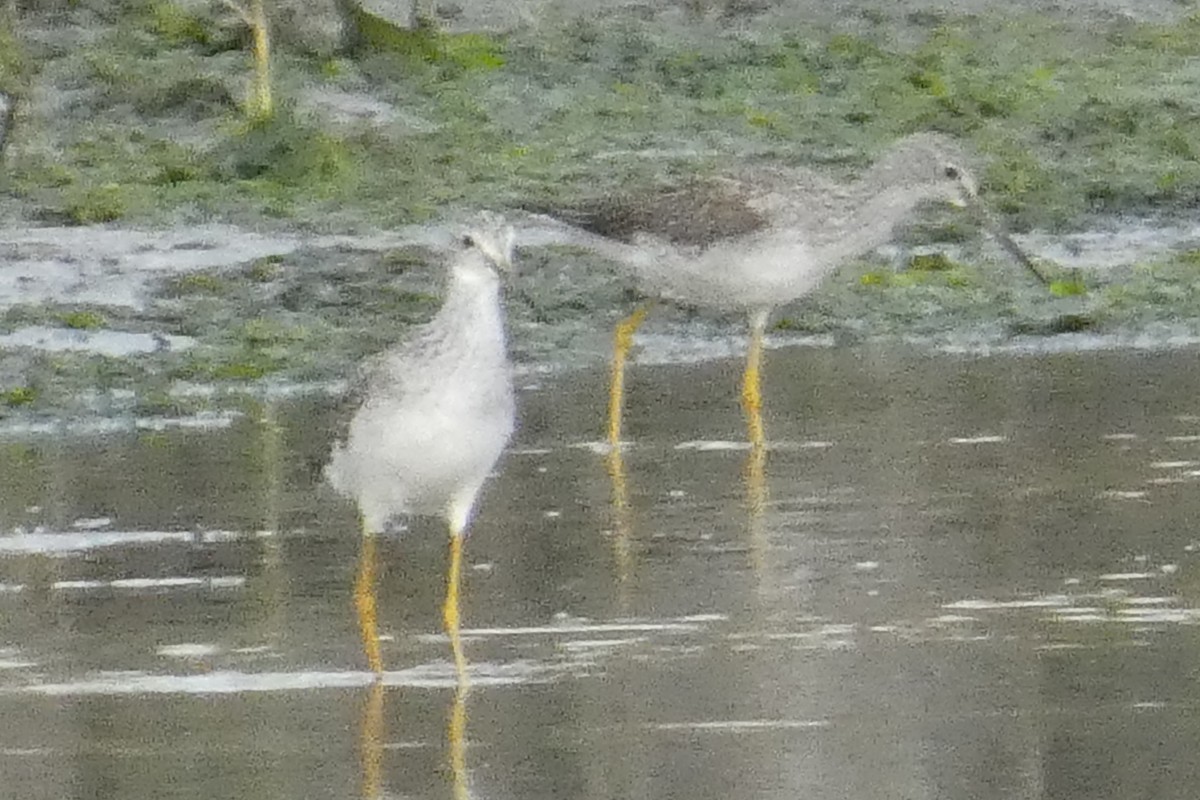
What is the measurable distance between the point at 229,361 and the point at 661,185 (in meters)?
1.78

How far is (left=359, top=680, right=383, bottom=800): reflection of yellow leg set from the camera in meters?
6.35

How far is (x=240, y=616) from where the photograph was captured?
7930 mm

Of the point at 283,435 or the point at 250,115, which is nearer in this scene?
the point at 283,435

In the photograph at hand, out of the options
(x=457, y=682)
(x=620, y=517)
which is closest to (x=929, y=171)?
(x=620, y=517)

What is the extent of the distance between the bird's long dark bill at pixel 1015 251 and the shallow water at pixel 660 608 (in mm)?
1539

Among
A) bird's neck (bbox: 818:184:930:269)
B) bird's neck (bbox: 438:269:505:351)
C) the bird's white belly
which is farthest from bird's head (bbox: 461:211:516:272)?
bird's neck (bbox: 818:184:930:269)

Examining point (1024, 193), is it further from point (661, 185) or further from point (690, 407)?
point (690, 407)

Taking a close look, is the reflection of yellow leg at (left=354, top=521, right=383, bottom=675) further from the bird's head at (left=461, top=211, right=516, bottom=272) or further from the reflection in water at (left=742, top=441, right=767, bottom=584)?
the reflection in water at (left=742, top=441, right=767, bottom=584)

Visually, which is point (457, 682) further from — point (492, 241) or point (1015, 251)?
point (1015, 251)

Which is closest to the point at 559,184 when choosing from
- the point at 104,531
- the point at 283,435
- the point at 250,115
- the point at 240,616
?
the point at 250,115

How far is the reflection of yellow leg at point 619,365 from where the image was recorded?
34.5 ft

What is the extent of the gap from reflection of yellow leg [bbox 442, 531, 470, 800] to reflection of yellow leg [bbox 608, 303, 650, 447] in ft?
6.66

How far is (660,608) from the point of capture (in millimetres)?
7902

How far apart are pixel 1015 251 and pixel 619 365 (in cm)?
220
